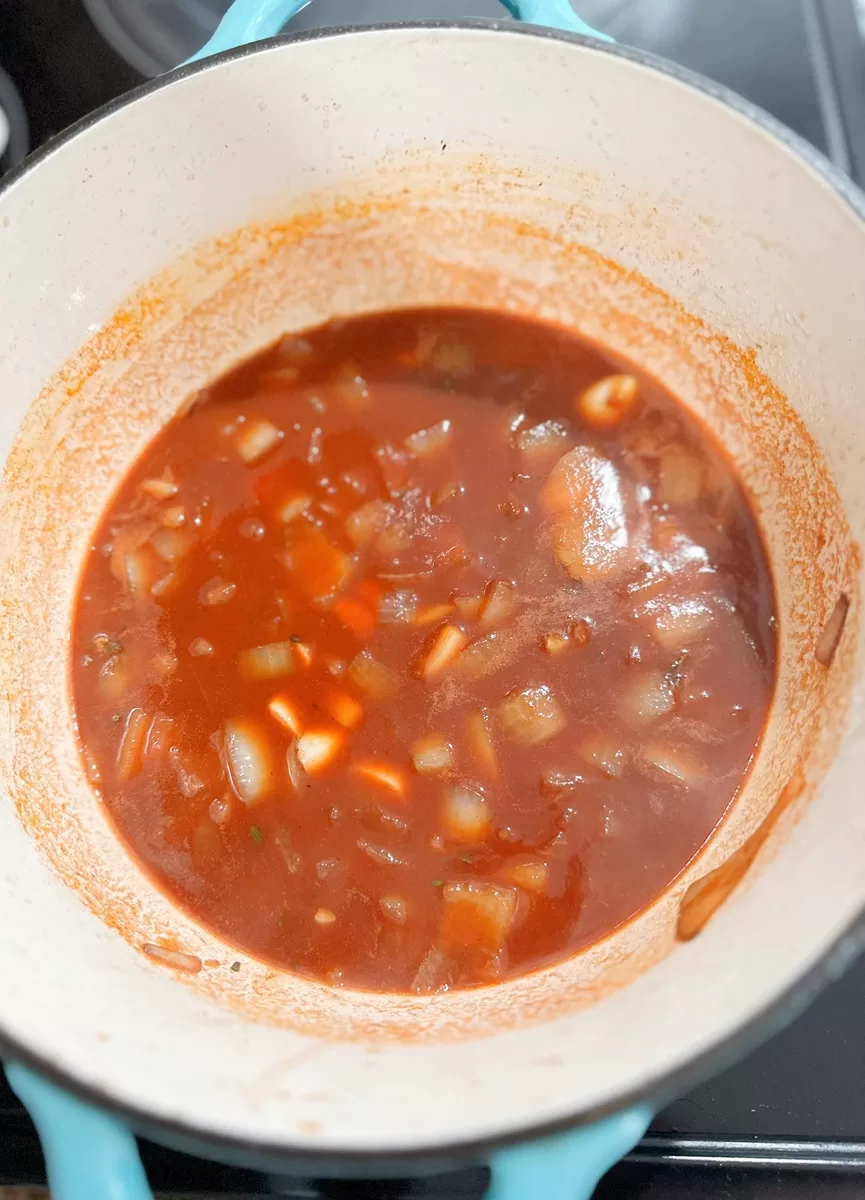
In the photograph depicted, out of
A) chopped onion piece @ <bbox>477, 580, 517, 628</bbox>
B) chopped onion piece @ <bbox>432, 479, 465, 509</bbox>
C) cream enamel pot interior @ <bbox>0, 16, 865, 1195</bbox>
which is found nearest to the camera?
cream enamel pot interior @ <bbox>0, 16, 865, 1195</bbox>

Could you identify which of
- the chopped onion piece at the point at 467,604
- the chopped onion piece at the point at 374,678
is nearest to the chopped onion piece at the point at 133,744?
the chopped onion piece at the point at 374,678

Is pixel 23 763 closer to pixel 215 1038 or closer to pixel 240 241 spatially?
pixel 215 1038

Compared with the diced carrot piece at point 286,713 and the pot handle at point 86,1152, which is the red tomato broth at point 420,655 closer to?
the diced carrot piece at point 286,713

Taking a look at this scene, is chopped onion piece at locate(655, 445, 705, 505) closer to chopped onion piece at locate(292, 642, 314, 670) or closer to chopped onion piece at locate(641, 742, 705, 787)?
chopped onion piece at locate(641, 742, 705, 787)

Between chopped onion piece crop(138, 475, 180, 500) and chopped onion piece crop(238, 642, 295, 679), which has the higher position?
chopped onion piece crop(138, 475, 180, 500)

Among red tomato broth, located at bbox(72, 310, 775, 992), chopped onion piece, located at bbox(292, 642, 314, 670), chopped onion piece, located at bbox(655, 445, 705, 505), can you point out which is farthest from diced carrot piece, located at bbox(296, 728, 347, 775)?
chopped onion piece, located at bbox(655, 445, 705, 505)

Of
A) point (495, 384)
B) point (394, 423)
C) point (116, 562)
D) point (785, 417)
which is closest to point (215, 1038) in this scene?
point (116, 562)

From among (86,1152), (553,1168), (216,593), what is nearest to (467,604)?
(216,593)

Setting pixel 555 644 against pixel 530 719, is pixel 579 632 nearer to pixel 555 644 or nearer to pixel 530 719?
pixel 555 644
